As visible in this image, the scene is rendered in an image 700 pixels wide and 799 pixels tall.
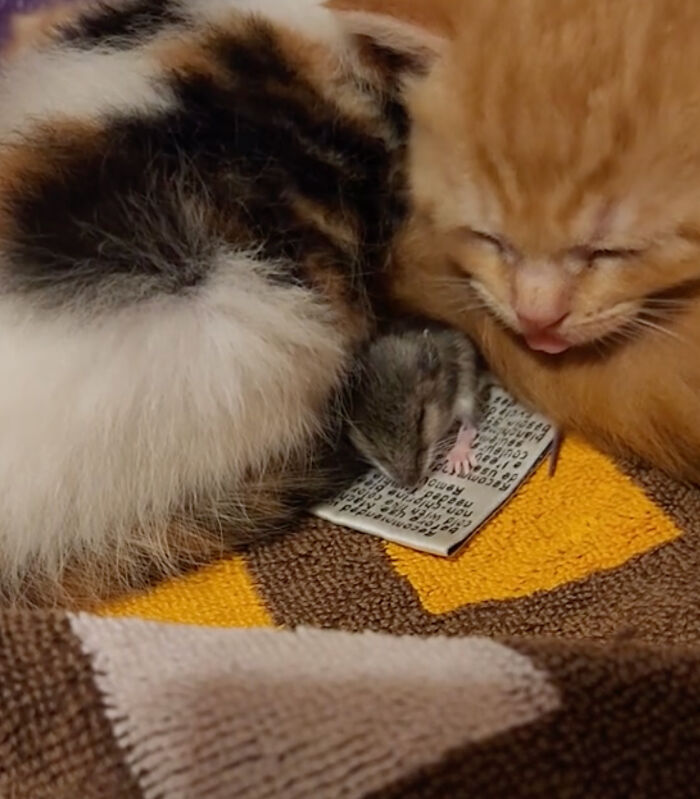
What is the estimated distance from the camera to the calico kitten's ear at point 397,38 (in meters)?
0.94

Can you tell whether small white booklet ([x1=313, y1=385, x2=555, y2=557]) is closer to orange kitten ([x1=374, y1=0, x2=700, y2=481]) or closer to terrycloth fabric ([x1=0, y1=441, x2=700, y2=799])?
orange kitten ([x1=374, y1=0, x2=700, y2=481])

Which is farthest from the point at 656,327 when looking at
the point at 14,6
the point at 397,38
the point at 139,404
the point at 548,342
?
the point at 14,6

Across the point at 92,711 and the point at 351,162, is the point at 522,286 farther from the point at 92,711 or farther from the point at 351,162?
the point at 92,711

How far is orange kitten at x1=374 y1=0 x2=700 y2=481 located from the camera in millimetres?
887

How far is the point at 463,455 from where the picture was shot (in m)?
1.12

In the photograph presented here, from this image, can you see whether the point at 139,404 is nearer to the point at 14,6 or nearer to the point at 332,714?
the point at 332,714

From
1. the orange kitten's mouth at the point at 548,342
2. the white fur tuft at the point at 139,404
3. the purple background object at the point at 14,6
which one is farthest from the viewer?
the purple background object at the point at 14,6

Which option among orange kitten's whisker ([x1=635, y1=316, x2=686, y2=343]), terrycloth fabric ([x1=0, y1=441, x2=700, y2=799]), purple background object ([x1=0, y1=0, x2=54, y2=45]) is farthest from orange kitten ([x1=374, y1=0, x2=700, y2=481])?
purple background object ([x1=0, y1=0, x2=54, y2=45])

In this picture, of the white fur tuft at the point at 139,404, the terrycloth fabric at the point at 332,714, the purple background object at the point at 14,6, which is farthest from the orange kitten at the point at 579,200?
the purple background object at the point at 14,6

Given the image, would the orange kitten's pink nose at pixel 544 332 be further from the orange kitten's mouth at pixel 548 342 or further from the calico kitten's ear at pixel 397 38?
the calico kitten's ear at pixel 397 38

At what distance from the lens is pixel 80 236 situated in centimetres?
91

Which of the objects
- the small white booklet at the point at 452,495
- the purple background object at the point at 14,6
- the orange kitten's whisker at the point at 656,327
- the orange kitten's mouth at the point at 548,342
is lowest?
the small white booklet at the point at 452,495

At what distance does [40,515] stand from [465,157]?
1.47ft

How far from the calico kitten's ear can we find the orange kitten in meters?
0.01
